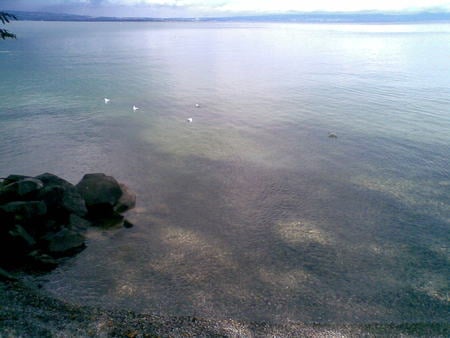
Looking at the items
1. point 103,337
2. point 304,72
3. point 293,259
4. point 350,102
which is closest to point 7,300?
point 103,337

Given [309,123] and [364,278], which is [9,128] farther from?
[364,278]

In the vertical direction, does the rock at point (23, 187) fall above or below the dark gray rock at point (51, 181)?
above

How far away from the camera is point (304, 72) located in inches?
2857

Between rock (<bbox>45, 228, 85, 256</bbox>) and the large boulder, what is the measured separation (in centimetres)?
288

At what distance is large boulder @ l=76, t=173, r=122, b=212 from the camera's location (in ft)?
66.7

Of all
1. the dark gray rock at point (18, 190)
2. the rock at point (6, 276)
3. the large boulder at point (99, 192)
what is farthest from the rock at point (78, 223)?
the rock at point (6, 276)

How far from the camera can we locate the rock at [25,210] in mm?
16641

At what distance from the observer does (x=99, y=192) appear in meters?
20.5

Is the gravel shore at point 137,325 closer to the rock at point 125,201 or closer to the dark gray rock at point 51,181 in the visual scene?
the dark gray rock at point 51,181

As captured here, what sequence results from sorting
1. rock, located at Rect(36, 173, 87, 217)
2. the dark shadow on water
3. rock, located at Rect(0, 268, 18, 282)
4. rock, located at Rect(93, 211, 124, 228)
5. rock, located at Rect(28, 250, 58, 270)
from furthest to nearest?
rock, located at Rect(93, 211, 124, 228) → rock, located at Rect(36, 173, 87, 217) → rock, located at Rect(28, 250, 58, 270) → rock, located at Rect(0, 268, 18, 282) → the dark shadow on water

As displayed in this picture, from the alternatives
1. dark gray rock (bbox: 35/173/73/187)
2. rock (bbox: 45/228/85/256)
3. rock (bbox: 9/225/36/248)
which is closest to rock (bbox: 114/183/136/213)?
dark gray rock (bbox: 35/173/73/187)

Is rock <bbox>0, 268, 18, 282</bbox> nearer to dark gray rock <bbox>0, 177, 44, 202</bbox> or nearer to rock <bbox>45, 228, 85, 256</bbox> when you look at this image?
rock <bbox>45, 228, 85, 256</bbox>

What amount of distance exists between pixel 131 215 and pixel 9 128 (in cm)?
2188

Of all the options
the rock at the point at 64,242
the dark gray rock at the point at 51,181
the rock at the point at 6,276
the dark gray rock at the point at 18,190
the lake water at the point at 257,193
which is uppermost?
the dark gray rock at the point at 18,190
